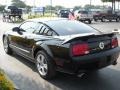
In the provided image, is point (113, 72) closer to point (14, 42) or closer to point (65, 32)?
point (65, 32)

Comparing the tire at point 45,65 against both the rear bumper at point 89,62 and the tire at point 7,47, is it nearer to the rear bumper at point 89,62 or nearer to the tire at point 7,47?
the rear bumper at point 89,62

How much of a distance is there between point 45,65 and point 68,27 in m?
1.17

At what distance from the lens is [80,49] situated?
6094 millimetres

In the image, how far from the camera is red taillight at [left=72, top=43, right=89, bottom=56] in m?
6.06

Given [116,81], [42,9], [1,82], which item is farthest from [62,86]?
[42,9]

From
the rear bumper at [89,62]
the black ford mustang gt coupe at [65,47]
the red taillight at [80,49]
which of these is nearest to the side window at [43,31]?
the black ford mustang gt coupe at [65,47]

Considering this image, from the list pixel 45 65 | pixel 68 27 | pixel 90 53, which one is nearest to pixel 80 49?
pixel 90 53

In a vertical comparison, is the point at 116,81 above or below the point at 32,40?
below

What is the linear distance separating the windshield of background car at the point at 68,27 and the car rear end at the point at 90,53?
0.75 metres

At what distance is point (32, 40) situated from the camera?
24.5 ft

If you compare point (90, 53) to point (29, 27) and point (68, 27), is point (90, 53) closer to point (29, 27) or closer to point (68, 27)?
point (68, 27)

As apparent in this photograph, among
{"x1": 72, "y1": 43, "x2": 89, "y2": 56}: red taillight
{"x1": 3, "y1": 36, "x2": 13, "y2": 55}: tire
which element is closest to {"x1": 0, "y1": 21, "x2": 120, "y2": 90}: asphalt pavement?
{"x1": 72, "y1": 43, "x2": 89, "y2": 56}: red taillight

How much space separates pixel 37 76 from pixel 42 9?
34860mm

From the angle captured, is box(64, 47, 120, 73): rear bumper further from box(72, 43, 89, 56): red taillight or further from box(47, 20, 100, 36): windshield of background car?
box(47, 20, 100, 36): windshield of background car
